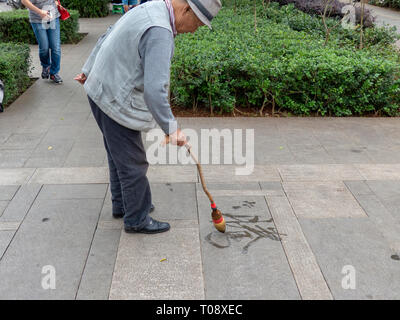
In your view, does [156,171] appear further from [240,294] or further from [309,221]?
[240,294]

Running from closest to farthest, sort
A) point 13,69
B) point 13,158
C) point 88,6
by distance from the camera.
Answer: point 13,158 < point 13,69 < point 88,6

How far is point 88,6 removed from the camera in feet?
44.7

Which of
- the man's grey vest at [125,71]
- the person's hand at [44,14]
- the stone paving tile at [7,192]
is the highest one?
the man's grey vest at [125,71]

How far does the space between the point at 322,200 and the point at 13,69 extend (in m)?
4.41

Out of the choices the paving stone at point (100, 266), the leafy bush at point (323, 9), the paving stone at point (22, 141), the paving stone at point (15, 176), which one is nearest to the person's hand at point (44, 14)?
the paving stone at point (22, 141)

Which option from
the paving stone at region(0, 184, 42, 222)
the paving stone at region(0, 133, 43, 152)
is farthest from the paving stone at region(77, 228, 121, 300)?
the paving stone at region(0, 133, 43, 152)

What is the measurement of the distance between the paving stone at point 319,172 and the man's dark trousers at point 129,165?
148 centimetres

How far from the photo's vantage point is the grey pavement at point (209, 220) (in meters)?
2.74

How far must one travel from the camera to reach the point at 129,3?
357 inches

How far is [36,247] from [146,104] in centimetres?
127

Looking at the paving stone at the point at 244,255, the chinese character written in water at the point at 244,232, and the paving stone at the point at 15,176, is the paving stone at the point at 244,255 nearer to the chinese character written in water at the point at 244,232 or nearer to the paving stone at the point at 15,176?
the chinese character written in water at the point at 244,232

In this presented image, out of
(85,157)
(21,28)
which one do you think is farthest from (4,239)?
(21,28)

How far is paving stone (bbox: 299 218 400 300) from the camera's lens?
8.87 feet

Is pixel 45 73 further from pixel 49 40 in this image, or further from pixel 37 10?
pixel 37 10
